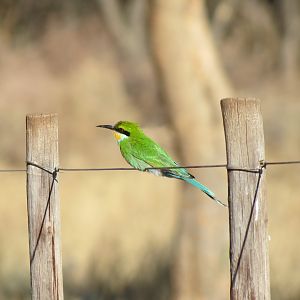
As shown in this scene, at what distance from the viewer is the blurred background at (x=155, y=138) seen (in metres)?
7.20

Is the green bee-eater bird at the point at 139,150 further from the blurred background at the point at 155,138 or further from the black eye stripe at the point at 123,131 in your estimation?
the blurred background at the point at 155,138

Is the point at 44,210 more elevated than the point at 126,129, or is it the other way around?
the point at 126,129

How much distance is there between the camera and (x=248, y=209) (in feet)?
10.4

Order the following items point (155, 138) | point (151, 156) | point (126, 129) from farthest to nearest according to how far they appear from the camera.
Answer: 1. point (155, 138)
2. point (126, 129)
3. point (151, 156)

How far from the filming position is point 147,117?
18.5 meters

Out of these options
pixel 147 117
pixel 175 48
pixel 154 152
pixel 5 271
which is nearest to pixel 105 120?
pixel 147 117

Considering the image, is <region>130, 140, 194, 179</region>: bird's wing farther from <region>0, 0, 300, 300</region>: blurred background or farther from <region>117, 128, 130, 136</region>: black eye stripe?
<region>0, 0, 300, 300</region>: blurred background

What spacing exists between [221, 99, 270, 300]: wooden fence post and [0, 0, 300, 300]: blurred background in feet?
12.8

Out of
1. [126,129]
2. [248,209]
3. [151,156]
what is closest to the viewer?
[248,209]

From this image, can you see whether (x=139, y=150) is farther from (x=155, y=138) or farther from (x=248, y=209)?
(x=155, y=138)

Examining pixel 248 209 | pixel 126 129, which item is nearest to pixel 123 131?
pixel 126 129

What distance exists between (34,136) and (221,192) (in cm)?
363

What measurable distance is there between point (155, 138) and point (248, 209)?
407 centimetres

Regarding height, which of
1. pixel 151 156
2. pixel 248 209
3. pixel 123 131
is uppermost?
pixel 123 131
